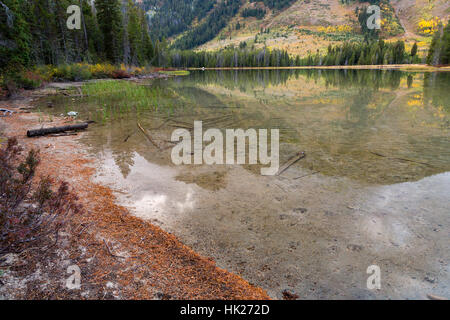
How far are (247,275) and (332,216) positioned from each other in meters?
2.86

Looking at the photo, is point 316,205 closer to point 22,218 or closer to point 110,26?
point 22,218

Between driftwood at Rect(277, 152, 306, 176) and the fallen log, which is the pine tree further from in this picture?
driftwood at Rect(277, 152, 306, 176)

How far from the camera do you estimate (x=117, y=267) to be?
12.8 feet

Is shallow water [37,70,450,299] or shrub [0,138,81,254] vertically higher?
shrub [0,138,81,254]

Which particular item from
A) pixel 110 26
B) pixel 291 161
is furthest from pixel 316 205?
pixel 110 26

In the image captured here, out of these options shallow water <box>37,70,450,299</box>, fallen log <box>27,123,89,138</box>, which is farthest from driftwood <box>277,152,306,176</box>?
fallen log <box>27,123,89,138</box>

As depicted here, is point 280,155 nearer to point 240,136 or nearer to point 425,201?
point 240,136

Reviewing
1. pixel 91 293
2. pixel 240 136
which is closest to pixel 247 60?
pixel 240 136

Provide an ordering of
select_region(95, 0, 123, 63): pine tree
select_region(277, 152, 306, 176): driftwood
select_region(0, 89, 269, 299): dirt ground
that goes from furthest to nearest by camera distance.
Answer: select_region(95, 0, 123, 63): pine tree
select_region(277, 152, 306, 176): driftwood
select_region(0, 89, 269, 299): dirt ground

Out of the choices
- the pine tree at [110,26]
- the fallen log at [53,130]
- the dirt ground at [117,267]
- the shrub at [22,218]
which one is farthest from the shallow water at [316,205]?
the pine tree at [110,26]

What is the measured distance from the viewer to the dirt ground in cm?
337

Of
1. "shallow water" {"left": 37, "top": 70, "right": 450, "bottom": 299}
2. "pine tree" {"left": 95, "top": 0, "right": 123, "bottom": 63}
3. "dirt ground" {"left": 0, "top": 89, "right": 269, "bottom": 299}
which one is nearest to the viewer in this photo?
"dirt ground" {"left": 0, "top": 89, "right": 269, "bottom": 299}

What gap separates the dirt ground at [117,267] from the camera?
3371mm

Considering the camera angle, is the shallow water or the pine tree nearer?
the shallow water
